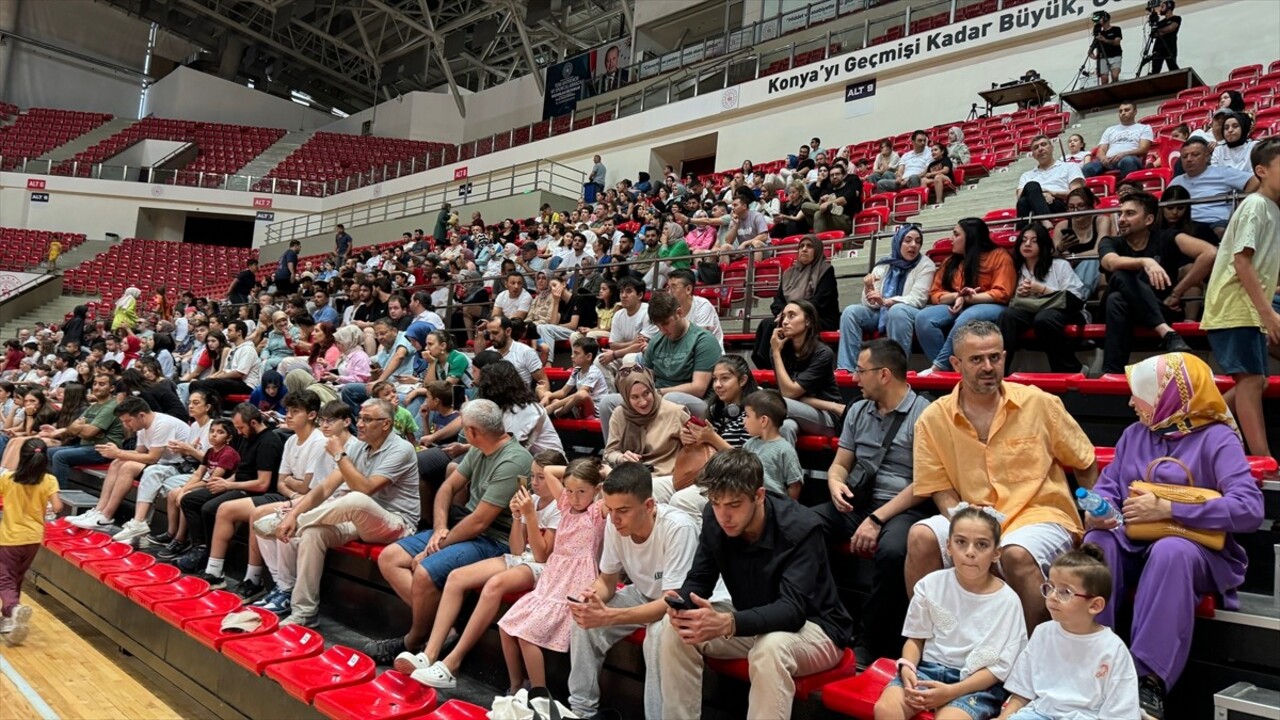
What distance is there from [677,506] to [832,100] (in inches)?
476

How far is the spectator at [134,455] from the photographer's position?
6.14m

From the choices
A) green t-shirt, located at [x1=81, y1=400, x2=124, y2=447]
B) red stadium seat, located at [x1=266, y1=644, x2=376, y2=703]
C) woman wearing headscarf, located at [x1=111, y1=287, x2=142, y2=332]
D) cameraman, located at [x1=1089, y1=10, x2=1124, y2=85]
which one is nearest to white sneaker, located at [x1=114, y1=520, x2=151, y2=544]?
green t-shirt, located at [x1=81, y1=400, x2=124, y2=447]

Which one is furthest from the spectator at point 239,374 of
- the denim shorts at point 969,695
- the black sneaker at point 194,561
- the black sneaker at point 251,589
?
the denim shorts at point 969,695

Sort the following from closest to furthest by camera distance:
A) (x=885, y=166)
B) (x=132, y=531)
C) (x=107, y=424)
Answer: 1. (x=132, y=531)
2. (x=107, y=424)
3. (x=885, y=166)

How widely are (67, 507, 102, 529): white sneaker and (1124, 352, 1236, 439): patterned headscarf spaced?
6626 millimetres

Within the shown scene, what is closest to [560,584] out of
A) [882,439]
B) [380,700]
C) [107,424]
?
[380,700]

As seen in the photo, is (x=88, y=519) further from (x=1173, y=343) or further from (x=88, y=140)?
(x=88, y=140)

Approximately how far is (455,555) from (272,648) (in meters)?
0.84

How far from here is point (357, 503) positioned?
4.02 metres

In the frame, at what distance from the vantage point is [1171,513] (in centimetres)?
221

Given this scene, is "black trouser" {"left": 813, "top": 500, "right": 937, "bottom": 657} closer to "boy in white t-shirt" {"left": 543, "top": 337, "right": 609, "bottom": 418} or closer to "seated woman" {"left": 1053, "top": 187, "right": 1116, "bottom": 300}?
"seated woman" {"left": 1053, "top": 187, "right": 1116, "bottom": 300}

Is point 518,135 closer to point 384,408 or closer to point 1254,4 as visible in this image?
point 1254,4

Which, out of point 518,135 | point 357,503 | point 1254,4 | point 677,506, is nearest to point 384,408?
point 357,503

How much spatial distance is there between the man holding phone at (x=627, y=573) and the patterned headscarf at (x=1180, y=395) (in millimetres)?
1420
